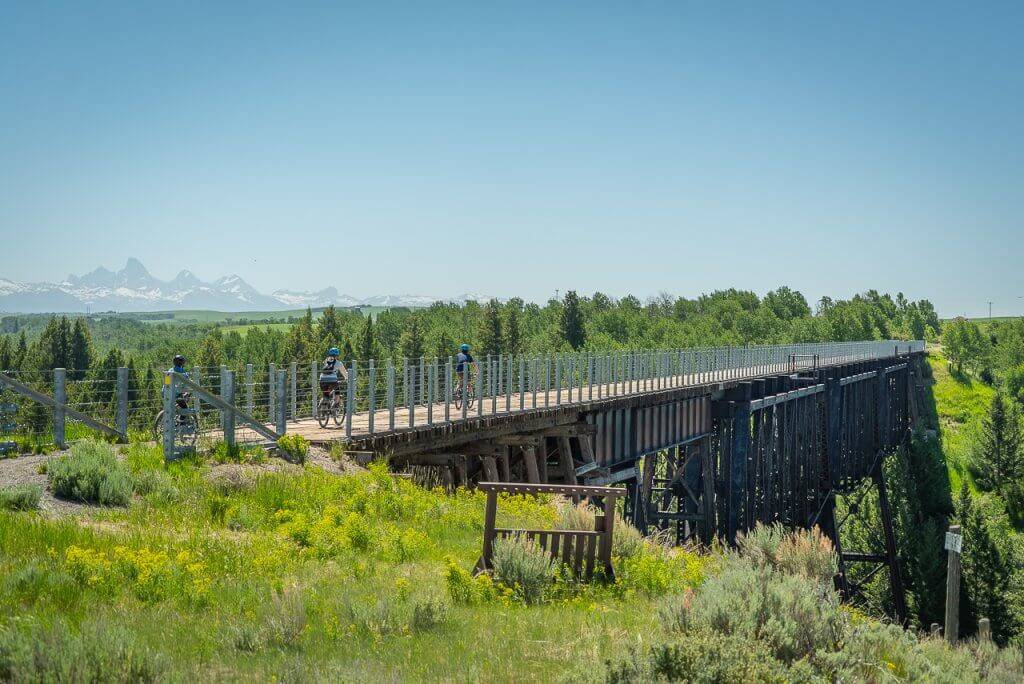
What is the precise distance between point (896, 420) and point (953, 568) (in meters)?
46.4

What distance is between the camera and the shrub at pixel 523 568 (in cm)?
905

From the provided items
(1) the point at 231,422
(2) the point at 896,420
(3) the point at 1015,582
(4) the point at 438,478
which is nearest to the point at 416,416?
(4) the point at 438,478

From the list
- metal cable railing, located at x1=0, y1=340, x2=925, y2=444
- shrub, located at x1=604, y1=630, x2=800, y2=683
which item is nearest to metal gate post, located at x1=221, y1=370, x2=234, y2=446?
metal cable railing, located at x1=0, y1=340, x2=925, y2=444

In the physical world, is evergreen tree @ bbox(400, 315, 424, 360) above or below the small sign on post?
above

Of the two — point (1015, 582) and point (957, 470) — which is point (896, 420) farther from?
point (957, 470)

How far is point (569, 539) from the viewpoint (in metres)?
9.72

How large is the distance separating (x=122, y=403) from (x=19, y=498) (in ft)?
13.7

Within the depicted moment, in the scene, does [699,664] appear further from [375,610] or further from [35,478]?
[35,478]

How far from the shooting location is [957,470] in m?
79.5

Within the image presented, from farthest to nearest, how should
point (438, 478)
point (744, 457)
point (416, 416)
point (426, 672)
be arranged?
point (744, 457)
point (416, 416)
point (438, 478)
point (426, 672)

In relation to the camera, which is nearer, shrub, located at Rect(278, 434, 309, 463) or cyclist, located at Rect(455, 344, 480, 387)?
shrub, located at Rect(278, 434, 309, 463)

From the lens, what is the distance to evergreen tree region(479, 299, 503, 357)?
12650 centimetres

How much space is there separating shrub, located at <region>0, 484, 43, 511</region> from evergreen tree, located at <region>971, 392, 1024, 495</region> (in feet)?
237

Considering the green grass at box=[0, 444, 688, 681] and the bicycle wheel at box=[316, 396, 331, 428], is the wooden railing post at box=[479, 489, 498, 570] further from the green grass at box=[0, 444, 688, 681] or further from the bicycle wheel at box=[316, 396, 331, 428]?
the bicycle wheel at box=[316, 396, 331, 428]
